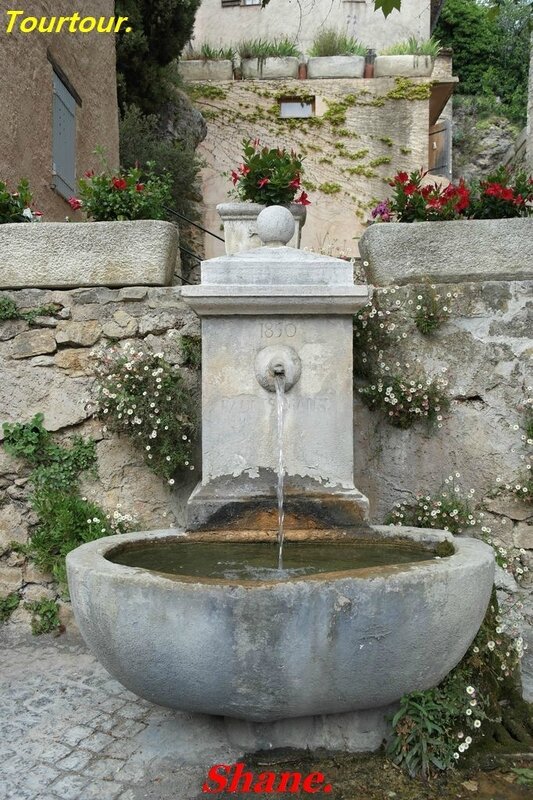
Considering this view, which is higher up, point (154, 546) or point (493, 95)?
point (493, 95)

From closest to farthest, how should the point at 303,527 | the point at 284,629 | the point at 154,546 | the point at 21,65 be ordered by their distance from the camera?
the point at 284,629
the point at 154,546
the point at 303,527
the point at 21,65

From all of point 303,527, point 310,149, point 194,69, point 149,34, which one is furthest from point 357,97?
point 303,527

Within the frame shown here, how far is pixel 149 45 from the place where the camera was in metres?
8.96

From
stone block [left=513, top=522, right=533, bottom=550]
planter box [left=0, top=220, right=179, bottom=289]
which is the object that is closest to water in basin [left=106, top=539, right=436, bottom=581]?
stone block [left=513, top=522, right=533, bottom=550]

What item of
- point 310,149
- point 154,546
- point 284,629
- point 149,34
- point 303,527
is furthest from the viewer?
point 310,149

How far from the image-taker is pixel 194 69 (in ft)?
36.3

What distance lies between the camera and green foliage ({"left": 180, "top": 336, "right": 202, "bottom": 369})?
3393 mm

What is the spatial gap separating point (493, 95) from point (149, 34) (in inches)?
415

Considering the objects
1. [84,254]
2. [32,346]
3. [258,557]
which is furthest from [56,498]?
[258,557]

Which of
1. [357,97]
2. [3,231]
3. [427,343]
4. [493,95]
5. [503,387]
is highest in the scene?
[493,95]

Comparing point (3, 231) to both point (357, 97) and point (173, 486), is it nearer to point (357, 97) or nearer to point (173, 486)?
point (173, 486)

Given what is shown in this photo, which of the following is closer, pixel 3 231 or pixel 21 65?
pixel 3 231

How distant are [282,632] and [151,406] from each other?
5.38 ft

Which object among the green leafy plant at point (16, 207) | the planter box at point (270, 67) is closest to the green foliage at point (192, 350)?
the green leafy plant at point (16, 207)
